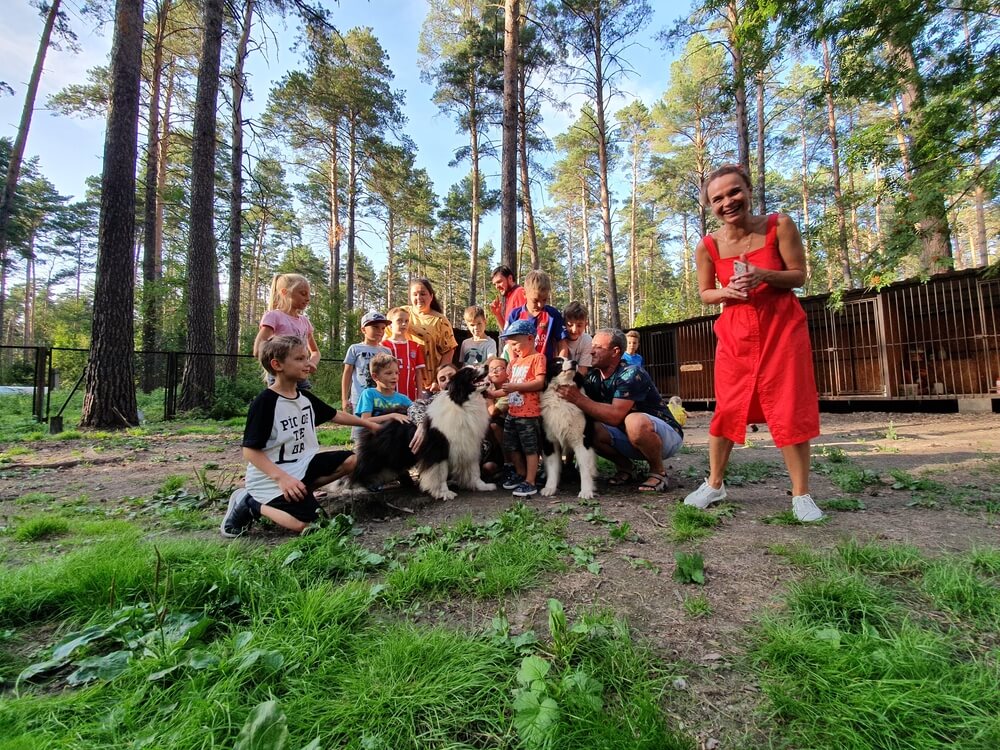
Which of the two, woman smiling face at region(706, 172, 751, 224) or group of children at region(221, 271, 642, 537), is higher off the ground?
woman smiling face at region(706, 172, 751, 224)

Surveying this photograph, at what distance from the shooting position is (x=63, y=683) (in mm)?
1330

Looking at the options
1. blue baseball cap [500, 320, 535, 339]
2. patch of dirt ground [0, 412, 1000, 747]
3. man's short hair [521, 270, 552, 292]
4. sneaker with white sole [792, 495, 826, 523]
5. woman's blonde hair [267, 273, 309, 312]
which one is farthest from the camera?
man's short hair [521, 270, 552, 292]

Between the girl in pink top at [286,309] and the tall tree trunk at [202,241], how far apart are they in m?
7.38

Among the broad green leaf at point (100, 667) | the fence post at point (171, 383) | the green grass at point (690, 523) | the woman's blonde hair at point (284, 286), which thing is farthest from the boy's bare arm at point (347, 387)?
the fence post at point (171, 383)

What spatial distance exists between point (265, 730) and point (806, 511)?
299 cm

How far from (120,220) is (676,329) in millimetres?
14495

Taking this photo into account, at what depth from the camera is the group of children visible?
276 cm

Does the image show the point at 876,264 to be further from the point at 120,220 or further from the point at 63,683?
the point at 120,220

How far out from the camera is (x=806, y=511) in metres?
2.63

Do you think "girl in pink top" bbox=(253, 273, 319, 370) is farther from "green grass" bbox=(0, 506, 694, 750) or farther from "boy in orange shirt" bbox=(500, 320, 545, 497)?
"green grass" bbox=(0, 506, 694, 750)

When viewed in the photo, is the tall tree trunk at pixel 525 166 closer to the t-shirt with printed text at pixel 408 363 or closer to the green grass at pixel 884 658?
the t-shirt with printed text at pixel 408 363

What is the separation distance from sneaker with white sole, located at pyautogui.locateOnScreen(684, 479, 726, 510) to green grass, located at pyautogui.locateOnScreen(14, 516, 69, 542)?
4.22 metres

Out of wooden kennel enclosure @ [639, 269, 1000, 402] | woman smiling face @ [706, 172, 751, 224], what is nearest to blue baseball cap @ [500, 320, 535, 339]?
woman smiling face @ [706, 172, 751, 224]

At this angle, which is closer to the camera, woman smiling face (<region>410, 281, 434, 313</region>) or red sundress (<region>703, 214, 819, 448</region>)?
red sundress (<region>703, 214, 819, 448</region>)
